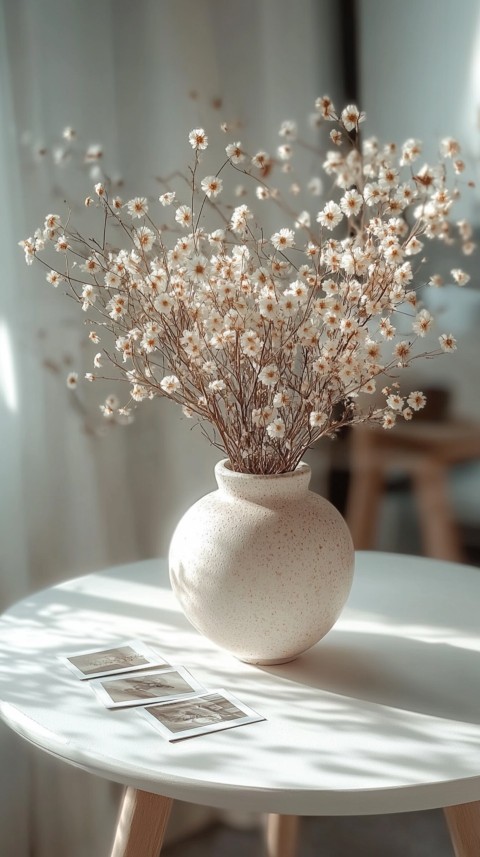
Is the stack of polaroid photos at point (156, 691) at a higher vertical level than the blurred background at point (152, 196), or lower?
lower

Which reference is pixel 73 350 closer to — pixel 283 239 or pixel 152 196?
pixel 152 196

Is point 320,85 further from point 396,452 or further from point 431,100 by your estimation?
point 396,452

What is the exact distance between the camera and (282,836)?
5.36 ft

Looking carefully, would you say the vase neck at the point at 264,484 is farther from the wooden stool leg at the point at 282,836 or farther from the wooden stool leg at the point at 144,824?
the wooden stool leg at the point at 282,836

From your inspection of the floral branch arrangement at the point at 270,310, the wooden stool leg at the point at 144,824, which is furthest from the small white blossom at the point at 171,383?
the wooden stool leg at the point at 144,824

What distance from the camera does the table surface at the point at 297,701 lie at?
36.7 inches

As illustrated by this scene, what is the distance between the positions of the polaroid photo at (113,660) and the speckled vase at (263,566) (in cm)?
8

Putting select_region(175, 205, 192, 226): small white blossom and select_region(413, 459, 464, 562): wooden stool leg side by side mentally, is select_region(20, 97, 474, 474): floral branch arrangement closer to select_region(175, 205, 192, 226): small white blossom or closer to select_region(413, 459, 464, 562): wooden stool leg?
select_region(175, 205, 192, 226): small white blossom

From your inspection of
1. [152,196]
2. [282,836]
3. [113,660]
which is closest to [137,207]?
[113,660]

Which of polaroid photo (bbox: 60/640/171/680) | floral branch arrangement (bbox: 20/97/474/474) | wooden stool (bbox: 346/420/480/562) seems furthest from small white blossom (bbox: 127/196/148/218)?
wooden stool (bbox: 346/420/480/562)

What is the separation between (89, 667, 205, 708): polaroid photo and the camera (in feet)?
3.66

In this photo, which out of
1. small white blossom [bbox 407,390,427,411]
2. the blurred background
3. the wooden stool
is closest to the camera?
small white blossom [bbox 407,390,427,411]

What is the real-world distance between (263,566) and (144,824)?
32 cm

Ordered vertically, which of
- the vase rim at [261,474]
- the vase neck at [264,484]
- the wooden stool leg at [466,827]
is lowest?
the wooden stool leg at [466,827]
